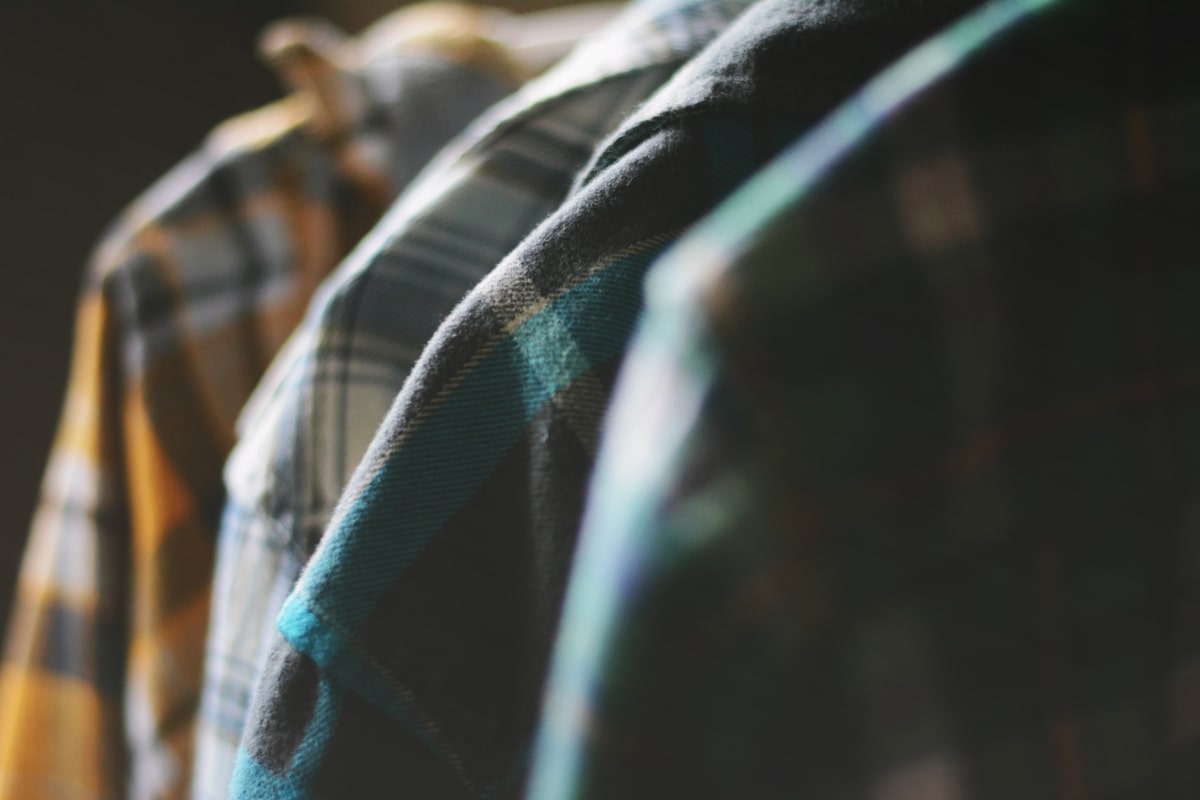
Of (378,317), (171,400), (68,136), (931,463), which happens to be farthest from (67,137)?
(931,463)

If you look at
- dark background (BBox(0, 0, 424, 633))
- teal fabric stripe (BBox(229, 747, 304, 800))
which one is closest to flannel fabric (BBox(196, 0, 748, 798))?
teal fabric stripe (BBox(229, 747, 304, 800))

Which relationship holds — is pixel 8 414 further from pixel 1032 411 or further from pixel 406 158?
pixel 1032 411

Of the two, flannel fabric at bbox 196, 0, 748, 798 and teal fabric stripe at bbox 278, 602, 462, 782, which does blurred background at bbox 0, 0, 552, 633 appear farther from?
teal fabric stripe at bbox 278, 602, 462, 782

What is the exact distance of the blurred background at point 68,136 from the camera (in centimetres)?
72

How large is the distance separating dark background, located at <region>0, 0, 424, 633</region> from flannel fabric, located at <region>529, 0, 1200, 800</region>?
72cm

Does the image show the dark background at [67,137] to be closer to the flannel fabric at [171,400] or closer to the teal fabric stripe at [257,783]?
the flannel fabric at [171,400]

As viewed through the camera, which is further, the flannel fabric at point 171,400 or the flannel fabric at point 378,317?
the flannel fabric at point 171,400

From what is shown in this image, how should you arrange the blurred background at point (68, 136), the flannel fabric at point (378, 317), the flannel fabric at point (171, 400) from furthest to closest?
the blurred background at point (68, 136)
the flannel fabric at point (171, 400)
the flannel fabric at point (378, 317)

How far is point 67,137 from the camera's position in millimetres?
738

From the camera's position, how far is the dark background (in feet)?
2.35

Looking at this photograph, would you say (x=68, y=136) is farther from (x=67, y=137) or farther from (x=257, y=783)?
(x=257, y=783)

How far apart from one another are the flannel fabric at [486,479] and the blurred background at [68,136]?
630mm

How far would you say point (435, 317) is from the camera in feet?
1.08

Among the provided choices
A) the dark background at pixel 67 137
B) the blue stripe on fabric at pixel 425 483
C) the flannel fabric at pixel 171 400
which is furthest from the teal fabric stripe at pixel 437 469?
the dark background at pixel 67 137
